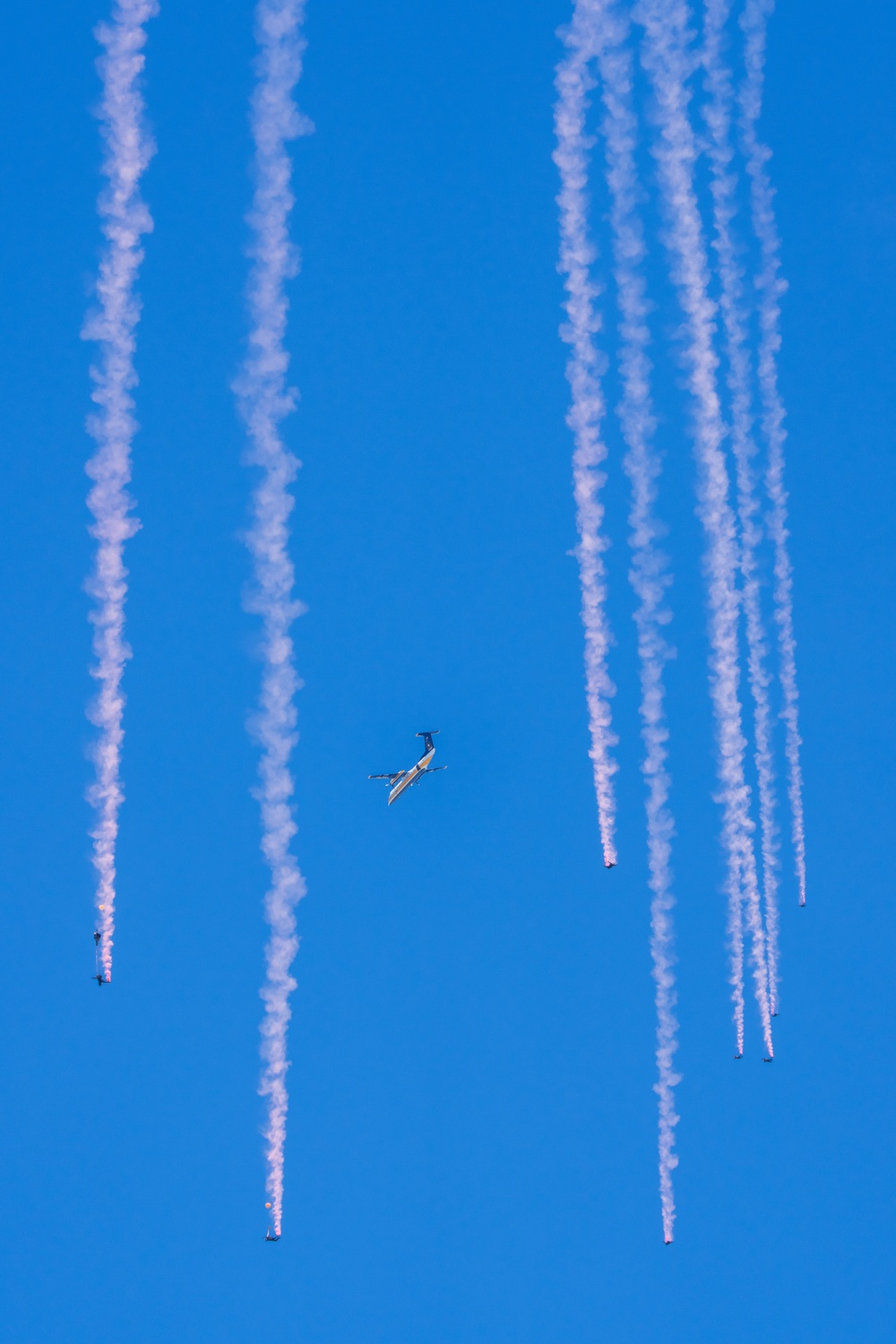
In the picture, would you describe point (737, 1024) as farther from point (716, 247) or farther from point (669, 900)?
point (716, 247)

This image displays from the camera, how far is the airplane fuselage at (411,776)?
25750mm

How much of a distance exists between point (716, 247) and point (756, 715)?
1134cm

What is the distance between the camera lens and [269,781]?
76.6ft

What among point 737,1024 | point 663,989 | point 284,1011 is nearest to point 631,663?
point 663,989

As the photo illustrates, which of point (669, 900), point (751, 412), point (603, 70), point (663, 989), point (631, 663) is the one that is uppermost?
point (603, 70)

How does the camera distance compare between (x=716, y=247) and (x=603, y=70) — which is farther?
(x=716, y=247)

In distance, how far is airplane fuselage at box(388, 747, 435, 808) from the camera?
25.8 meters

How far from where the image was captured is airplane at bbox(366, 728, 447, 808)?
25.7m

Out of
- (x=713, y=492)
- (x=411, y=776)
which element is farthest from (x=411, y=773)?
(x=713, y=492)

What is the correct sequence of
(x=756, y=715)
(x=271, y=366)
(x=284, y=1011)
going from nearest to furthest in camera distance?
1. (x=271, y=366)
2. (x=284, y=1011)
3. (x=756, y=715)

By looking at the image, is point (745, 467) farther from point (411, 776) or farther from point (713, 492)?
point (411, 776)

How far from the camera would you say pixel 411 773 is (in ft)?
84.8

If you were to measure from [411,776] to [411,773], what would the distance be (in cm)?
12

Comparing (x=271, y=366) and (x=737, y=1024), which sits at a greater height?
(x=271, y=366)
